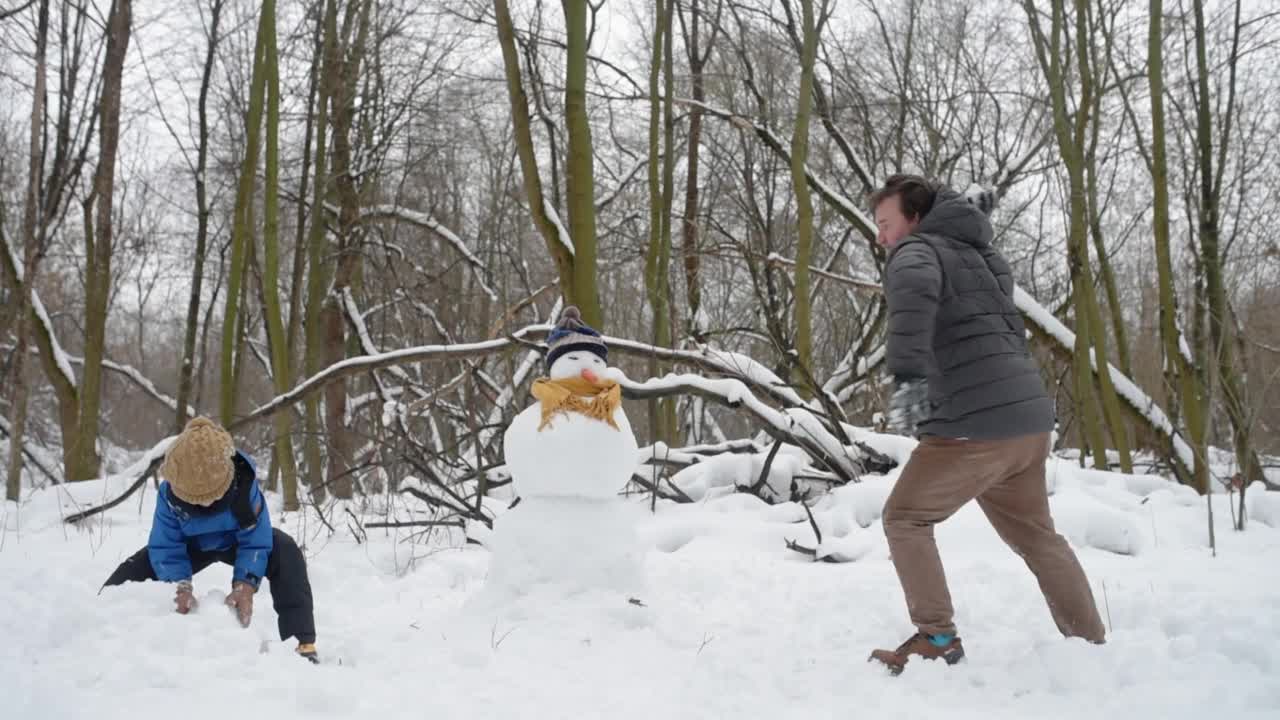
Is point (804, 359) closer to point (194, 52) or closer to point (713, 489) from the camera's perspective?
point (713, 489)

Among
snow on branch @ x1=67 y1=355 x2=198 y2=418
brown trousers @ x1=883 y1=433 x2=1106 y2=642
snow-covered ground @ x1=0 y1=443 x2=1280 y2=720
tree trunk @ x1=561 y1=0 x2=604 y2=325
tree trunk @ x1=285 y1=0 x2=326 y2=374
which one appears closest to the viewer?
snow-covered ground @ x1=0 y1=443 x2=1280 y2=720

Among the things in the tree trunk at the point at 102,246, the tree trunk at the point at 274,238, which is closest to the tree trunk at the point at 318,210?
the tree trunk at the point at 274,238

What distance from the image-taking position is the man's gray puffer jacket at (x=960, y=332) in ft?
8.23

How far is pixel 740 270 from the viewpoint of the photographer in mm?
13695

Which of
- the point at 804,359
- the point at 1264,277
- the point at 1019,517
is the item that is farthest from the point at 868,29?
the point at 1019,517

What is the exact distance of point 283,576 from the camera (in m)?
2.84

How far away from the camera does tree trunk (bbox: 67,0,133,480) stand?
23.7 feet

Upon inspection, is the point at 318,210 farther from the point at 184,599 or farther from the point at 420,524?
the point at 184,599

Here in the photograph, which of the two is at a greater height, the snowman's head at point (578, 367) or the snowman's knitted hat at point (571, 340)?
the snowman's knitted hat at point (571, 340)

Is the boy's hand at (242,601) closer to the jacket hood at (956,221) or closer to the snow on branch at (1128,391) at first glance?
the jacket hood at (956,221)

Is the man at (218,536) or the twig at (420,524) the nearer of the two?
the man at (218,536)

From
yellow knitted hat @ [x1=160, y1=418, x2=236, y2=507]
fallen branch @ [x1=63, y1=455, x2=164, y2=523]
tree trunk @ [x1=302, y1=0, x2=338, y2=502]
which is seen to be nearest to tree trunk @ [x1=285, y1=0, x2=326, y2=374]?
tree trunk @ [x1=302, y1=0, x2=338, y2=502]

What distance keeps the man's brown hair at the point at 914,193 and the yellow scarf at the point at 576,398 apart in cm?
124

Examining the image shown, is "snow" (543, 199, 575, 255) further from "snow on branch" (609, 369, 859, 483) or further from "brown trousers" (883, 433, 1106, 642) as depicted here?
"brown trousers" (883, 433, 1106, 642)
